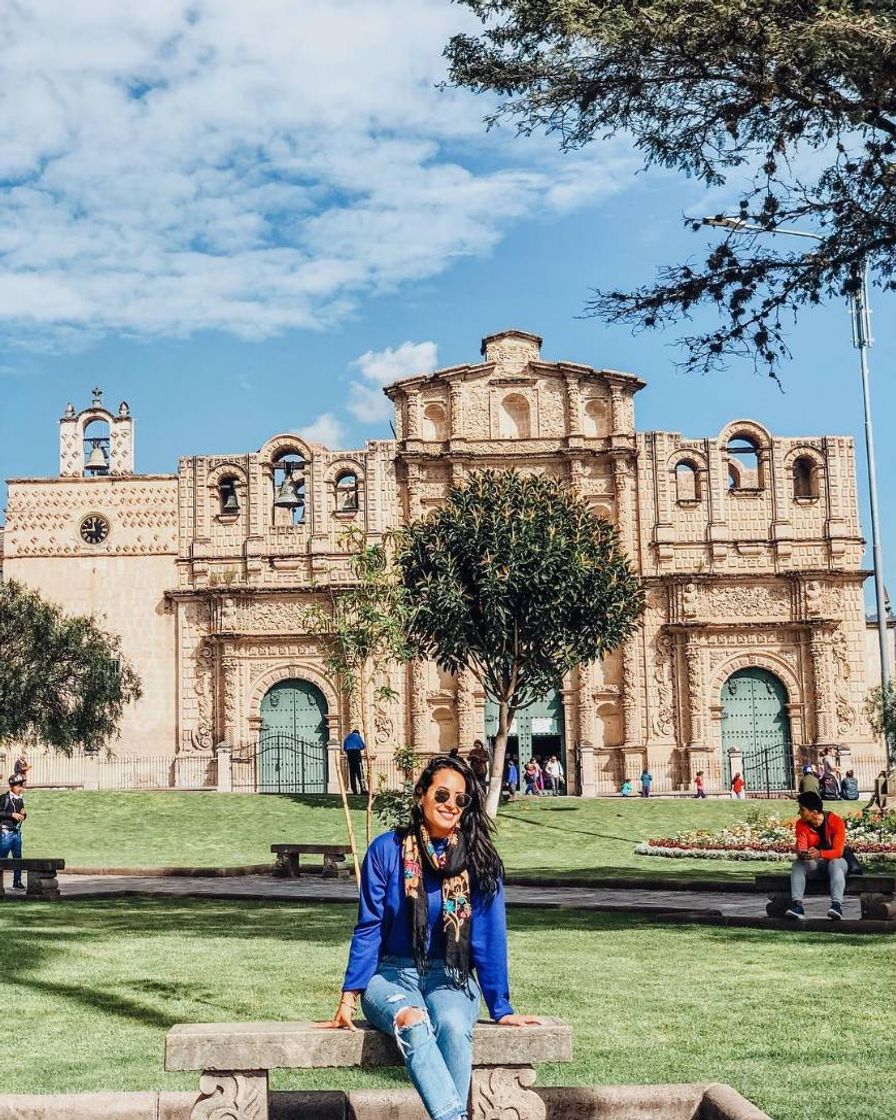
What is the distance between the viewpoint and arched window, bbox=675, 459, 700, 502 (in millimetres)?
39438

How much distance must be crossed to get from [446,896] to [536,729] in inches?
1344

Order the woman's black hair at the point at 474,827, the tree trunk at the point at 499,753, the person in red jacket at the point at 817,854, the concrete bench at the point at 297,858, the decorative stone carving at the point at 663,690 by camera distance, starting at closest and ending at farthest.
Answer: the woman's black hair at the point at 474,827
the person in red jacket at the point at 817,854
the concrete bench at the point at 297,858
the tree trunk at the point at 499,753
the decorative stone carving at the point at 663,690

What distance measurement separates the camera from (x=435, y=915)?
16.1ft

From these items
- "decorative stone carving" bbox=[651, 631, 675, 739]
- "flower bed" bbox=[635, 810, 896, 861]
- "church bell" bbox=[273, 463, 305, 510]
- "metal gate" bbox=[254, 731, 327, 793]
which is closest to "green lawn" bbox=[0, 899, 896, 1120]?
"flower bed" bbox=[635, 810, 896, 861]

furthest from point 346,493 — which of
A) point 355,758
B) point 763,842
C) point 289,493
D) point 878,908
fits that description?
point 878,908

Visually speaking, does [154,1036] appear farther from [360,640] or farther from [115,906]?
[115,906]

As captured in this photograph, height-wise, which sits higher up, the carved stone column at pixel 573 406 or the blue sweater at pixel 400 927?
the carved stone column at pixel 573 406

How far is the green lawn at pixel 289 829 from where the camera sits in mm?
19344

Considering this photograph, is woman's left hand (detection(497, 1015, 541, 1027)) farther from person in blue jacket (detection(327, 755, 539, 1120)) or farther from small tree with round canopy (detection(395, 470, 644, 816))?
small tree with round canopy (detection(395, 470, 644, 816))

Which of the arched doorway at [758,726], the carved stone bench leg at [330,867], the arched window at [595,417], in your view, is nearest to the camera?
the carved stone bench leg at [330,867]

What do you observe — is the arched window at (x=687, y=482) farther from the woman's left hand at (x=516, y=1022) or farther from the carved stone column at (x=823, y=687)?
the woman's left hand at (x=516, y=1022)

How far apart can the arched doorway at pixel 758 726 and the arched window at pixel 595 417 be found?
26.1ft

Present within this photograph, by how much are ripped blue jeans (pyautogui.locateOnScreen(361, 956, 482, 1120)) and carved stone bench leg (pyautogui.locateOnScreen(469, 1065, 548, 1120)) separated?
93 millimetres

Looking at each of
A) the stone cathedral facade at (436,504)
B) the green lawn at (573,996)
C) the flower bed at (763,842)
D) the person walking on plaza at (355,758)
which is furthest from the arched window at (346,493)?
the green lawn at (573,996)
